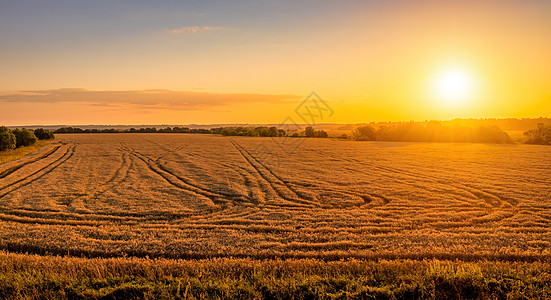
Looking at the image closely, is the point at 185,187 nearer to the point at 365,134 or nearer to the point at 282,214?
the point at 282,214

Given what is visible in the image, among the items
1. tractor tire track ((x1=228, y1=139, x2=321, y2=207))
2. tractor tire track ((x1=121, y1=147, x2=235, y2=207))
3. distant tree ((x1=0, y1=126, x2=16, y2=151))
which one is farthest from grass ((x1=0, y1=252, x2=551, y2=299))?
distant tree ((x1=0, y1=126, x2=16, y2=151))

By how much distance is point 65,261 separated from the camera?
29.0ft

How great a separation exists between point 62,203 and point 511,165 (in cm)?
3416

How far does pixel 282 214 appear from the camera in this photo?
14.3 m

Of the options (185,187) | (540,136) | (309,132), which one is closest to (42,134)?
(309,132)

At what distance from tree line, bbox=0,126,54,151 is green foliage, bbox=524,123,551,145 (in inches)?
3304

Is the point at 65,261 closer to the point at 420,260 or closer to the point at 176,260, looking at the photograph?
the point at 176,260

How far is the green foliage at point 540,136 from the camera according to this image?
191ft

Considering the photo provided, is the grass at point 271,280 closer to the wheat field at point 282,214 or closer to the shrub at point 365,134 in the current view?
the wheat field at point 282,214

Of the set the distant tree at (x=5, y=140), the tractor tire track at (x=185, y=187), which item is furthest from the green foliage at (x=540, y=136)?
the distant tree at (x=5, y=140)

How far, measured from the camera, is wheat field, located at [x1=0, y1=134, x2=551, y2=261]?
1019 cm

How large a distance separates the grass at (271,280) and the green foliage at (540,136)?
6417 centimetres

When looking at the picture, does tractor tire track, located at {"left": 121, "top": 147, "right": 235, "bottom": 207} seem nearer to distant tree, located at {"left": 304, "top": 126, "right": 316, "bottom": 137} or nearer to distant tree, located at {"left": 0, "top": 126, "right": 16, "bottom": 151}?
distant tree, located at {"left": 0, "top": 126, "right": 16, "bottom": 151}

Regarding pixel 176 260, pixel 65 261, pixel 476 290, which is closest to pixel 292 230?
pixel 176 260
